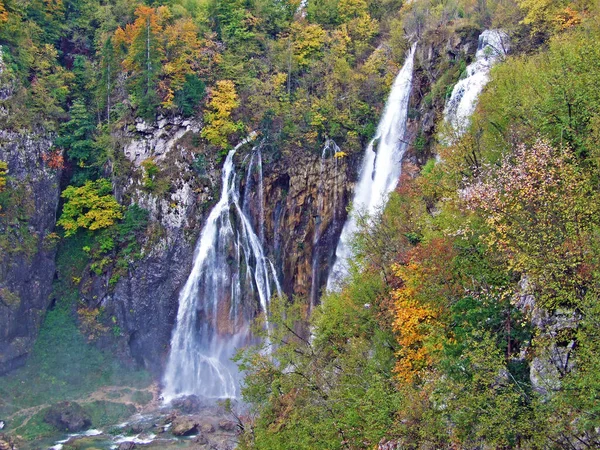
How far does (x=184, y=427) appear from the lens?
22.0 metres

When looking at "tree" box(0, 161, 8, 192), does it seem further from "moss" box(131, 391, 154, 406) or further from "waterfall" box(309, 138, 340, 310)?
"waterfall" box(309, 138, 340, 310)

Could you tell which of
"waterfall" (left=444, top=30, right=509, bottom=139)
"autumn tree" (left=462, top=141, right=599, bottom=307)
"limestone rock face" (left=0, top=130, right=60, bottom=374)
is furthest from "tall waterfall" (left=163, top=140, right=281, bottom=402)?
"autumn tree" (left=462, top=141, right=599, bottom=307)

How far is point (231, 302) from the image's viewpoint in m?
26.6

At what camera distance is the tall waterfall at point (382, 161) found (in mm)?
24941

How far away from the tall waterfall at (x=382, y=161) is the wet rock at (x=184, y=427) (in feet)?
28.1

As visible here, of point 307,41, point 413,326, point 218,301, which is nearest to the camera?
point 413,326

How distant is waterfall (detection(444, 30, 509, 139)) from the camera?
20.2 metres

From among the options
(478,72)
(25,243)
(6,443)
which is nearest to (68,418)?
(6,443)

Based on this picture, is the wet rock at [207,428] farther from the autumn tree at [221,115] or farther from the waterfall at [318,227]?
the autumn tree at [221,115]

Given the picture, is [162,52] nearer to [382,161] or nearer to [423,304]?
[382,161]

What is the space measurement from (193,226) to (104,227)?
478 cm

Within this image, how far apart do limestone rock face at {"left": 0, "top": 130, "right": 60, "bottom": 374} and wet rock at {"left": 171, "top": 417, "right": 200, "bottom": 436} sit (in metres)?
9.24

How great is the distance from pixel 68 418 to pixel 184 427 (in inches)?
214

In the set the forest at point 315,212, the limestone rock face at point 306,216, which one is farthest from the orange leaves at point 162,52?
the limestone rock face at point 306,216
